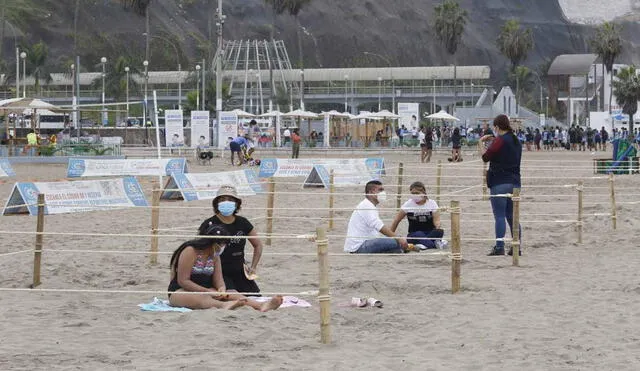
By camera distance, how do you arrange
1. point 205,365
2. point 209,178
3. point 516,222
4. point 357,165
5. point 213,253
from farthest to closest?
point 357,165, point 209,178, point 516,222, point 213,253, point 205,365

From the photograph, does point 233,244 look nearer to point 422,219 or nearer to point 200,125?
point 422,219

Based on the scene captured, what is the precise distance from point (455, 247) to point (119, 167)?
22.3m

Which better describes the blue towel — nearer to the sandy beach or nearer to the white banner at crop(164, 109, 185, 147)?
the sandy beach

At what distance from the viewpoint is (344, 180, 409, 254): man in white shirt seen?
13914mm

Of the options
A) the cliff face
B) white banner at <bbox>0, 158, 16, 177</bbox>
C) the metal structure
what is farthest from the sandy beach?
the cliff face

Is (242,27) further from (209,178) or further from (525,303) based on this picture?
(525,303)

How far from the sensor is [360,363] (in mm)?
7875

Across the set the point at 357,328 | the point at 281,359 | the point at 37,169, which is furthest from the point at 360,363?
the point at 37,169

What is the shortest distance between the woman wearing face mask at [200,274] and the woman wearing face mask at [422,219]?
4.90 m

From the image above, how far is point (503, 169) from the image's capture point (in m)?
14.1

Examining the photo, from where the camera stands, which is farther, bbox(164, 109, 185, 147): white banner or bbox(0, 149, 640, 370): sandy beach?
bbox(164, 109, 185, 147): white banner

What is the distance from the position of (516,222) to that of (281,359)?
19.5 feet

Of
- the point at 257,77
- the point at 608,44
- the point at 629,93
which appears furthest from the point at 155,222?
the point at 257,77

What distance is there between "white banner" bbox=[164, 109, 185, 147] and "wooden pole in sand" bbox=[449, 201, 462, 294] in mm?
35822
